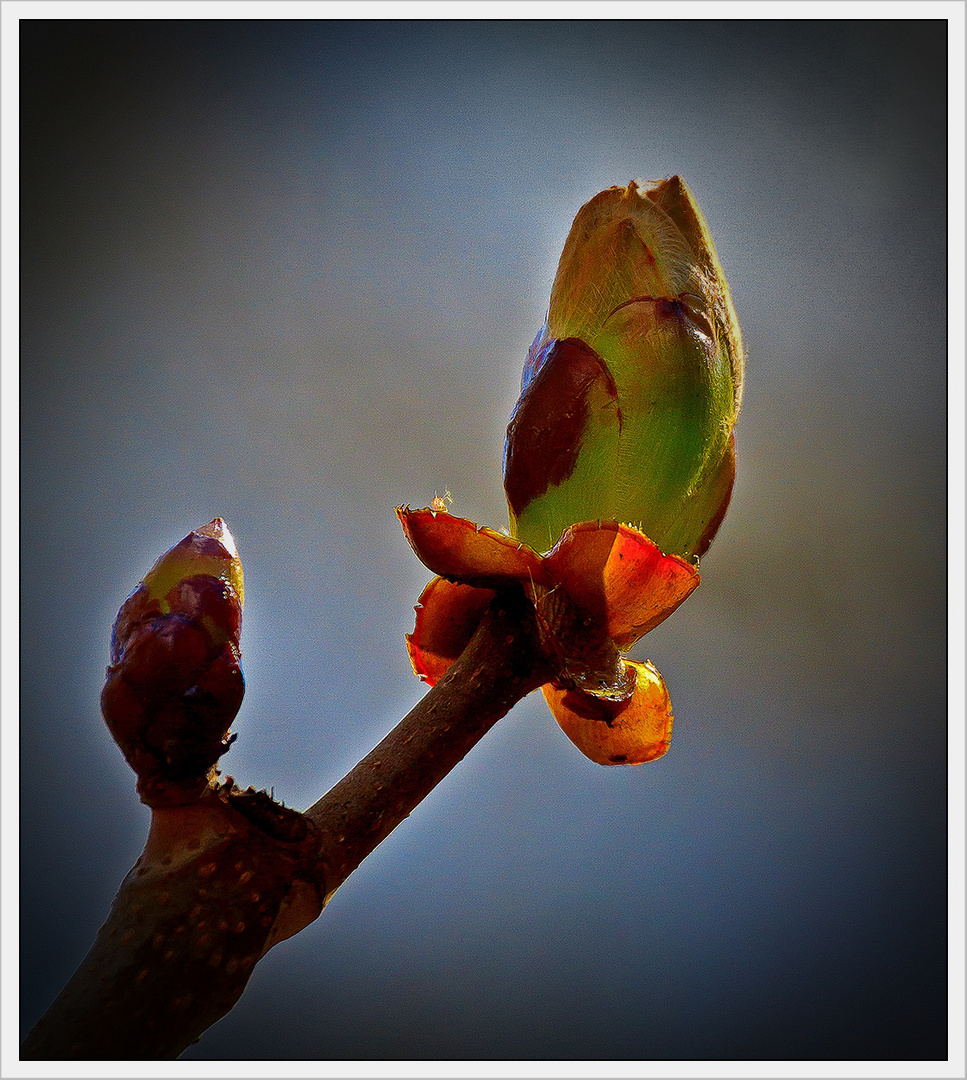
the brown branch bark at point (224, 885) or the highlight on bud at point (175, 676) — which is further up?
the highlight on bud at point (175, 676)

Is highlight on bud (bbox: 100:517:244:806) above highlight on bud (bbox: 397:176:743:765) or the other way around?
the other way around

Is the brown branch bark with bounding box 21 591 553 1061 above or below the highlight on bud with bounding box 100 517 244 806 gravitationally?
below

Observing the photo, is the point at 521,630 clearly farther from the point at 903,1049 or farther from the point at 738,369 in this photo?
the point at 903,1049

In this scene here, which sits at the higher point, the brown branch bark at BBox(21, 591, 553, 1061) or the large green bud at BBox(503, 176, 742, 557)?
the large green bud at BBox(503, 176, 742, 557)

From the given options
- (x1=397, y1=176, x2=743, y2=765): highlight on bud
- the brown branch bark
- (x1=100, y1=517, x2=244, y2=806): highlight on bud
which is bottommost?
the brown branch bark

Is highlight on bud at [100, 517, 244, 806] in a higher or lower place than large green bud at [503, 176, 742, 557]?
lower

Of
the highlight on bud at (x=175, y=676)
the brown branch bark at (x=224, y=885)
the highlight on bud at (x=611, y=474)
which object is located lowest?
the brown branch bark at (x=224, y=885)

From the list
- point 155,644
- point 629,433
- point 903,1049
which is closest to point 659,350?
point 629,433
